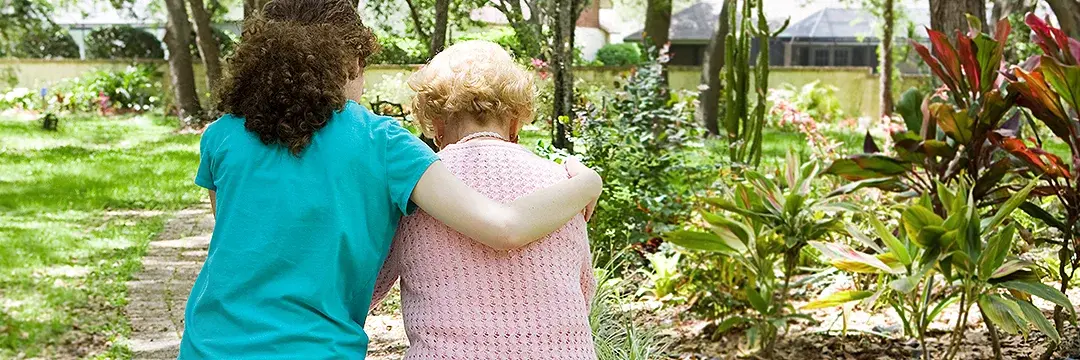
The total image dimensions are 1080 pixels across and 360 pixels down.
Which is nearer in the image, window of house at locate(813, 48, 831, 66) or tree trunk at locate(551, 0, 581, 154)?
tree trunk at locate(551, 0, 581, 154)

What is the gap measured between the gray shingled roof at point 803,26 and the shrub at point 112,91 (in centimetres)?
1366

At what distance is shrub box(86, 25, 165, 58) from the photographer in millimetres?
21359

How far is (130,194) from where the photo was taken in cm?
913

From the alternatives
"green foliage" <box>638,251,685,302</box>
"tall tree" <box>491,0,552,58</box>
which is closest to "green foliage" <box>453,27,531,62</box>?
"tall tree" <box>491,0,552,58</box>

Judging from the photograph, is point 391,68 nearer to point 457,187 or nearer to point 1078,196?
point 1078,196

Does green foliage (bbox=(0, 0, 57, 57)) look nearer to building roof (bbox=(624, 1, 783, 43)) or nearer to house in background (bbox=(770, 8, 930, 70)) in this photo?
building roof (bbox=(624, 1, 783, 43))

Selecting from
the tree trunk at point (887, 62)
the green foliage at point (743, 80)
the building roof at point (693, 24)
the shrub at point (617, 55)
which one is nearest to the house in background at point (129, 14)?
the shrub at point (617, 55)

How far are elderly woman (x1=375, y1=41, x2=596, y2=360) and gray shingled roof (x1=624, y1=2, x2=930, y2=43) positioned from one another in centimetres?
2750

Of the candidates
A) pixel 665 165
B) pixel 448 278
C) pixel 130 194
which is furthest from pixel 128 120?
pixel 448 278

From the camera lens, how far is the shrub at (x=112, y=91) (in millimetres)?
18312

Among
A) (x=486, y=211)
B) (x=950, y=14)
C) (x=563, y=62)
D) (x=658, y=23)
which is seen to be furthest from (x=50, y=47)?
(x=486, y=211)

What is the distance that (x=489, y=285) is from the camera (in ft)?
5.87

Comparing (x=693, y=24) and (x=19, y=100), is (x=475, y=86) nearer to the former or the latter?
(x=19, y=100)

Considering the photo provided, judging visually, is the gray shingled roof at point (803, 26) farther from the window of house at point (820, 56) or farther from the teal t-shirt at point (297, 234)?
the teal t-shirt at point (297, 234)
